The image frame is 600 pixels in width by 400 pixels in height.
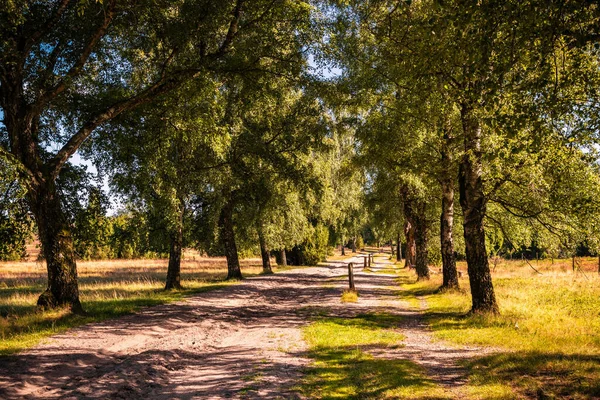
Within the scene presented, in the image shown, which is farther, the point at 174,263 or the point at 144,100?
the point at 174,263

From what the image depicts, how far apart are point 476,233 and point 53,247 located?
486 inches

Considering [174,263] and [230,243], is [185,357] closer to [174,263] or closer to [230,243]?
[174,263]

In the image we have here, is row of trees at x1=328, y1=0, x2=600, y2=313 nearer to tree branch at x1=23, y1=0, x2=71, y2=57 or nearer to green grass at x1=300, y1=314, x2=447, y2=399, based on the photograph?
green grass at x1=300, y1=314, x2=447, y2=399

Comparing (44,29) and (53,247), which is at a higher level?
(44,29)

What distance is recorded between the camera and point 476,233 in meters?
12.6

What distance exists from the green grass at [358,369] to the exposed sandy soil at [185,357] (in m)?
0.31

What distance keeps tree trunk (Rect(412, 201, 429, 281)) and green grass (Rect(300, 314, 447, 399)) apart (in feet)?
46.1

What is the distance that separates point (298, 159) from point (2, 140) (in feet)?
41.5

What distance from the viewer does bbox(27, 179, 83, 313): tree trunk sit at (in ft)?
39.1

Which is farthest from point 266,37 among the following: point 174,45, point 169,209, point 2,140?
point 2,140

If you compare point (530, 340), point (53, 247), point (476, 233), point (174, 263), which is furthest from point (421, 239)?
point (53, 247)

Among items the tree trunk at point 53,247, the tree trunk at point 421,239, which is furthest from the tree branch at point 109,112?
the tree trunk at point 421,239

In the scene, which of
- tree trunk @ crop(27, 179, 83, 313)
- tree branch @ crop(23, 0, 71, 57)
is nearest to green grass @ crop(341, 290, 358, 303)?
tree trunk @ crop(27, 179, 83, 313)

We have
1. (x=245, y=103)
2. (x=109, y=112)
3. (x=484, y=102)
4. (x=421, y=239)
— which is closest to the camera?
(x=484, y=102)
